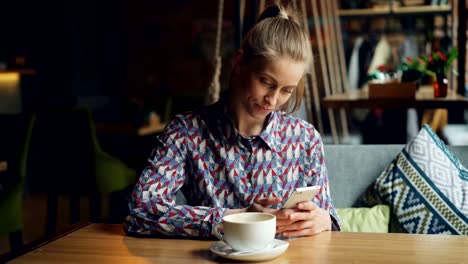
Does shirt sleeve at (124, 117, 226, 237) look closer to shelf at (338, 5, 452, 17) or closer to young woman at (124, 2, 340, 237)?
young woman at (124, 2, 340, 237)

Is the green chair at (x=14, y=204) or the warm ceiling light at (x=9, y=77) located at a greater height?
the warm ceiling light at (x=9, y=77)

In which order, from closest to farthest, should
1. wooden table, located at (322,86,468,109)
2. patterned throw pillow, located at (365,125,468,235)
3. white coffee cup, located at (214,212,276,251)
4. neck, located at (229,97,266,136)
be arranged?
white coffee cup, located at (214,212,276,251) → neck, located at (229,97,266,136) → patterned throw pillow, located at (365,125,468,235) → wooden table, located at (322,86,468,109)

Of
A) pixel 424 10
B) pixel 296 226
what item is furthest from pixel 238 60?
pixel 424 10

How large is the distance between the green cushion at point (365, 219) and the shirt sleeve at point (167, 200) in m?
0.70

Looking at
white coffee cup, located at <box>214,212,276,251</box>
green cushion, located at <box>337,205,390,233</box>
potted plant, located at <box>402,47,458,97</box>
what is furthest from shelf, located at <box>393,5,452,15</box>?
white coffee cup, located at <box>214,212,276,251</box>

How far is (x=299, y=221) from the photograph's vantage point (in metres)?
1.48

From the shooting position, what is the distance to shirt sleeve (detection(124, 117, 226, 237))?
59.5 inches

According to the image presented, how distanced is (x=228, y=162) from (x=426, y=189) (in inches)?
31.5

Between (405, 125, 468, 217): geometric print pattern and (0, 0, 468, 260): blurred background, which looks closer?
(405, 125, 468, 217): geometric print pattern

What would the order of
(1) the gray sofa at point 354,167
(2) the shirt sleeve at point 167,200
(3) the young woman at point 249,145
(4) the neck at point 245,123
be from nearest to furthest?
(2) the shirt sleeve at point 167,200, (3) the young woman at point 249,145, (4) the neck at point 245,123, (1) the gray sofa at point 354,167

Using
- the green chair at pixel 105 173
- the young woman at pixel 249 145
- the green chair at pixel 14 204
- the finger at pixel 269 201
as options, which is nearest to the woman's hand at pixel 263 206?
the finger at pixel 269 201

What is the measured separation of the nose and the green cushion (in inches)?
27.9

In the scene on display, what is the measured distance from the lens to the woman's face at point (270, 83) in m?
1.61

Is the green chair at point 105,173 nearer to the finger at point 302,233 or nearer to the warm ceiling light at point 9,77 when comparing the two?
the warm ceiling light at point 9,77
